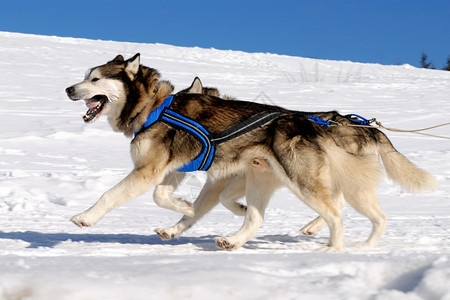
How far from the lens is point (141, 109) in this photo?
14.4ft

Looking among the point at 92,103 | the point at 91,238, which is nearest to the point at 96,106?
the point at 92,103

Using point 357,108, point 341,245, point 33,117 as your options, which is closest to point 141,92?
point 341,245

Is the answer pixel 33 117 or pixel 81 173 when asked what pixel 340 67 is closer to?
pixel 33 117

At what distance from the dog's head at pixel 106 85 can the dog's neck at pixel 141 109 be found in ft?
0.29

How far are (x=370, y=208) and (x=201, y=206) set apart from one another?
1.24 metres

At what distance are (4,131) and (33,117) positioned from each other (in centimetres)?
132

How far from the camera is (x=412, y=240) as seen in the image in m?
4.59

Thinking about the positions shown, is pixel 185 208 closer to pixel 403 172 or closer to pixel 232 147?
pixel 232 147

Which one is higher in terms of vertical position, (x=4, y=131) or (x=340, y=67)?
(x=340, y=67)

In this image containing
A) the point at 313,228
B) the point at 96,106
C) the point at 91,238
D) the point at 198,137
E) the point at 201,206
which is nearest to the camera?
the point at 198,137

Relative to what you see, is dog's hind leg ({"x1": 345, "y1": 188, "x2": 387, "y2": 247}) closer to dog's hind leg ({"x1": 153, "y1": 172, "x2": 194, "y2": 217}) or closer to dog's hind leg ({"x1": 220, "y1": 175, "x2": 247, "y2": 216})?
dog's hind leg ({"x1": 220, "y1": 175, "x2": 247, "y2": 216})

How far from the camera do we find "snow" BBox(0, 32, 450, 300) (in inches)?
95.6

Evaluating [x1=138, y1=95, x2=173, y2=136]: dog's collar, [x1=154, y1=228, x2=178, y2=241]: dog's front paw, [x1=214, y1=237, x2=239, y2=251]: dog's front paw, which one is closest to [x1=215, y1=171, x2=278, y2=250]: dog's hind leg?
[x1=214, y1=237, x2=239, y2=251]: dog's front paw

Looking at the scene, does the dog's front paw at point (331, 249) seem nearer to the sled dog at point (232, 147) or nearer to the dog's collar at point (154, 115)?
the sled dog at point (232, 147)
